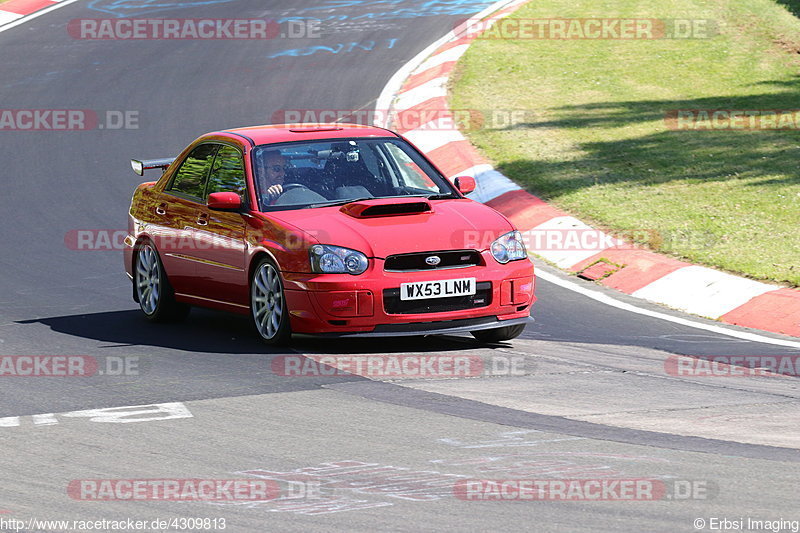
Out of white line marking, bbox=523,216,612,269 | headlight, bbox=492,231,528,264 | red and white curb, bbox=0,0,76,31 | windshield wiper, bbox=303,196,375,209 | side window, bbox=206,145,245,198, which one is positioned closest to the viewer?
headlight, bbox=492,231,528,264

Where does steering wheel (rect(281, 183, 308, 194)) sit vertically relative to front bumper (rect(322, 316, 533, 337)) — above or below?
above

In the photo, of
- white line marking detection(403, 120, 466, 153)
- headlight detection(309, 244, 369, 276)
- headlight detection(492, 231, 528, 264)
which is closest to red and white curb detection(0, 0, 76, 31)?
white line marking detection(403, 120, 466, 153)

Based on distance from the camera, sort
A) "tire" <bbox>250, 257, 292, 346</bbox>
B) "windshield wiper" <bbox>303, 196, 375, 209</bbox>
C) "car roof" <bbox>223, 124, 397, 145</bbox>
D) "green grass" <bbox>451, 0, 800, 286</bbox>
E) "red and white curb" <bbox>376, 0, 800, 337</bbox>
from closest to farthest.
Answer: "tire" <bbox>250, 257, 292, 346</bbox> → "windshield wiper" <bbox>303, 196, 375, 209</bbox> → "car roof" <bbox>223, 124, 397, 145</bbox> → "red and white curb" <bbox>376, 0, 800, 337</bbox> → "green grass" <bbox>451, 0, 800, 286</bbox>

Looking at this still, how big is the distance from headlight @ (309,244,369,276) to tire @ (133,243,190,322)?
6.87 feet

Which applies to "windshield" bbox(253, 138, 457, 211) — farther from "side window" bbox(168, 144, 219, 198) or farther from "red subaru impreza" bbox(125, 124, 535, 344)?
"side window" bbox(168, 144, 219, 198)

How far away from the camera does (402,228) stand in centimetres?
931

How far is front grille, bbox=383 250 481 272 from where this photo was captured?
359 inches

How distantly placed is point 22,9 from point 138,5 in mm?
2240

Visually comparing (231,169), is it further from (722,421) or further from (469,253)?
(722,421)

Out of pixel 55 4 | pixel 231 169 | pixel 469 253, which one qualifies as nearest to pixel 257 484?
pixel 469 253

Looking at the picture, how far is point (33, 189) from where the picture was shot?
16078 mm

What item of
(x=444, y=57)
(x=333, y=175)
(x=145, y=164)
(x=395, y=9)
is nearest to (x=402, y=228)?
→ (x=333, y=175)

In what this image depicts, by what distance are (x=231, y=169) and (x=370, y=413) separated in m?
3.41

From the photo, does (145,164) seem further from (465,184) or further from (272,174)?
(465,184)
